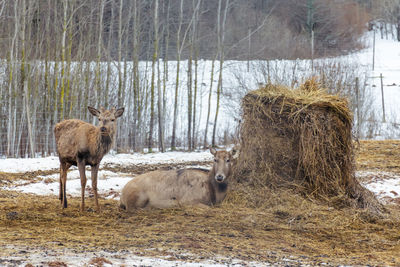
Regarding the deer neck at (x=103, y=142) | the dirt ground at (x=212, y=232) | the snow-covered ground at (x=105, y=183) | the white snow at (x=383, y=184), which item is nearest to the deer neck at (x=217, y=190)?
the dirt ground at (x=212, y=232)

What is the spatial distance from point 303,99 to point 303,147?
97cm

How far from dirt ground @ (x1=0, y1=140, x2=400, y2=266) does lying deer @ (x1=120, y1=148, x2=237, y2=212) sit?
23 centimetres

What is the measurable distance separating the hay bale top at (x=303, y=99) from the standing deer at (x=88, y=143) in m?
3.02

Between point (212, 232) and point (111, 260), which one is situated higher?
point (111, 260)

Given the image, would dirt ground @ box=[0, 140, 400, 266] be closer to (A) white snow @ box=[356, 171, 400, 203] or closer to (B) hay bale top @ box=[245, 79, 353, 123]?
(A) white snow @ box=[356, 171, 400, 203]

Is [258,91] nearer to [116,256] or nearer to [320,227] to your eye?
[320,227]

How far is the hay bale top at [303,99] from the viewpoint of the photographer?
9.67m

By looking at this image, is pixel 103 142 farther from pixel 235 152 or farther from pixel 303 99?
pixel 303 99

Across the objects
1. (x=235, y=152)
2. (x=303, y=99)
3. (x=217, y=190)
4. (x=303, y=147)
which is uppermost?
(x=303, y=99)

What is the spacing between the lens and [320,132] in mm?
9547

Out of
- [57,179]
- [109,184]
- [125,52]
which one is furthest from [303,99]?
[125,52]

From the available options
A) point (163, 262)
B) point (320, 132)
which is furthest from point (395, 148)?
point (163, 262)

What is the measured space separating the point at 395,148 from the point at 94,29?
1602 cm

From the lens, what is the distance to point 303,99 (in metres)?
9.80
